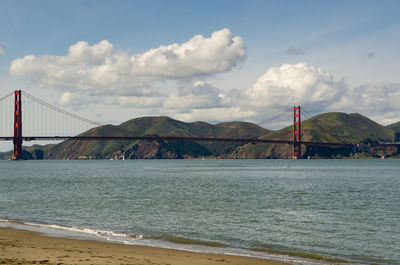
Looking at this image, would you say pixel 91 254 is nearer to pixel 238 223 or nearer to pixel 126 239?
pixel 126 239

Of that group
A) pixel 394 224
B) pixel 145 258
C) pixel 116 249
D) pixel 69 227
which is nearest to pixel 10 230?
pixel 69 227

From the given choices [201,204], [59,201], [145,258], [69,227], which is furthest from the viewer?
[59,201]

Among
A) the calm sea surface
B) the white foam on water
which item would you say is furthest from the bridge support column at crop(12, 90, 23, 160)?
the white foam on water

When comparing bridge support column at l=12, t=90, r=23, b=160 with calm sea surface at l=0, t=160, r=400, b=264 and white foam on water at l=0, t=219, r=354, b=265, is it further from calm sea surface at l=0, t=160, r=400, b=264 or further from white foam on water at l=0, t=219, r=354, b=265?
white foam on water at l=0, t=219, r=354, b=265

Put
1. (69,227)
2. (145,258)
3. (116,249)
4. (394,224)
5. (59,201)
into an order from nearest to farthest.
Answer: (145,258) → (116,249) → (69,227) → (394,224) → (59,201)

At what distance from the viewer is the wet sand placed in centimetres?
1243

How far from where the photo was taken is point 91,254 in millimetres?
13641

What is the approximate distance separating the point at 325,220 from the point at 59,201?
22.6 m

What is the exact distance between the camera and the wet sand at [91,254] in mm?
12430

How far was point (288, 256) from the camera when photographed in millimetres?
15469

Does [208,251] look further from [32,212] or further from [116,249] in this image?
[32,212]

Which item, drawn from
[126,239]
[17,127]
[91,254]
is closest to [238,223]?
[126,239]

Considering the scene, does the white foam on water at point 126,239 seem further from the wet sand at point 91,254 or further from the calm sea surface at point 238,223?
the wet sand at point 91,254

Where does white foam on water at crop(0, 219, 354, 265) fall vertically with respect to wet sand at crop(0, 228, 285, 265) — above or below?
below
